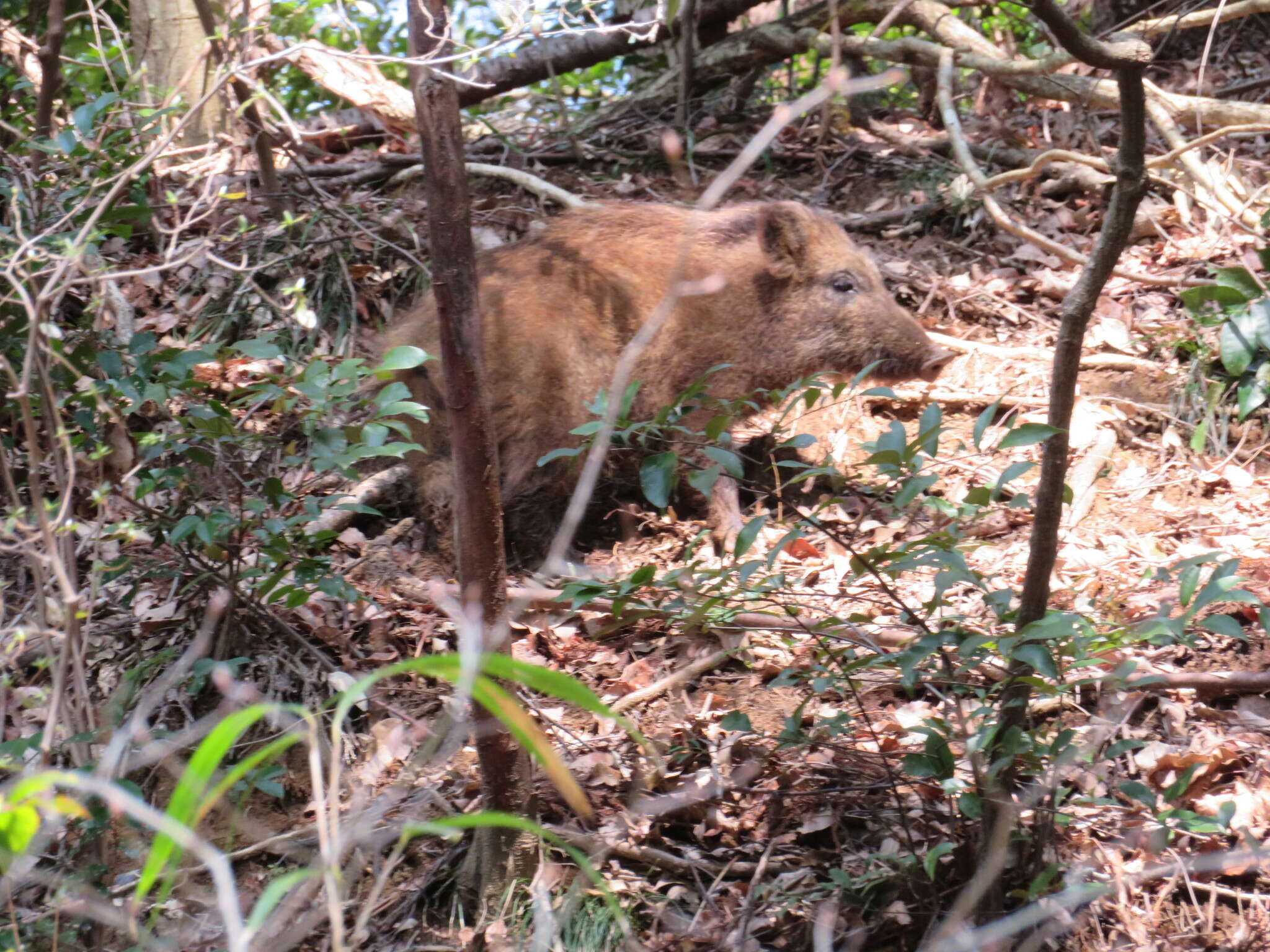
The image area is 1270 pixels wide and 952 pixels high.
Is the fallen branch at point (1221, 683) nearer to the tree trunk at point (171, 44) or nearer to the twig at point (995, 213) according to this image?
the twig at point (995, 213)

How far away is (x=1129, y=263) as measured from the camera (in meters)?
6.91

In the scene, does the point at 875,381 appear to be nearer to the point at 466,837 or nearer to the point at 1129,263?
the point at 1129,263

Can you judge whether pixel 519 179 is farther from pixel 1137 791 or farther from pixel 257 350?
pixel 1137 791

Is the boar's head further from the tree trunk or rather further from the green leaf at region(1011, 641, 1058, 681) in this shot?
the green leaf at region(1011, 641, 1058, 681)

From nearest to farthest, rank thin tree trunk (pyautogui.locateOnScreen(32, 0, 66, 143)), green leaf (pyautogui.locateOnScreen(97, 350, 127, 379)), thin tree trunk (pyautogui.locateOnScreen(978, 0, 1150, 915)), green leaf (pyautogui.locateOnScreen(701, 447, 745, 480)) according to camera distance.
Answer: thin tree trunk (pyautogui.locateOnScreen(978, 0, 1150, 915))
green leaf (pyautogui.locateOnScreen(701, 447, 745, 480))
green leaf (pyautogui.locateOnScreen(97, 350, 127, 379))
thin tree trunk (pyautogui.locateOnScreen(32, 0, 66, 143))

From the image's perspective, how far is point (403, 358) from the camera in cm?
347

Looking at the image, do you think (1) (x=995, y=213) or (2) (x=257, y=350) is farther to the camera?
(1) (x=995, y=213)

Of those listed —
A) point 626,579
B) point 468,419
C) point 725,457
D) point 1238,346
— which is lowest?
point 626,579

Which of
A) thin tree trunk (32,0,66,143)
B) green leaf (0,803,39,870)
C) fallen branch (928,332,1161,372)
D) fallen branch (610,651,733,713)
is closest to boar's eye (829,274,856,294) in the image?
fallen branch (928,332,1161,372)

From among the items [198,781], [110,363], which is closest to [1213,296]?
[110,363]

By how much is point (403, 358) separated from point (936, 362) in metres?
3.69

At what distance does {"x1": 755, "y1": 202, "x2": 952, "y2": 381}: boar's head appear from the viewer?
6367 millimetres

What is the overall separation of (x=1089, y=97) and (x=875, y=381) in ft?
7.52

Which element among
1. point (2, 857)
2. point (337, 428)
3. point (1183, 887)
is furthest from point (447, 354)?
point (1183, 887)
